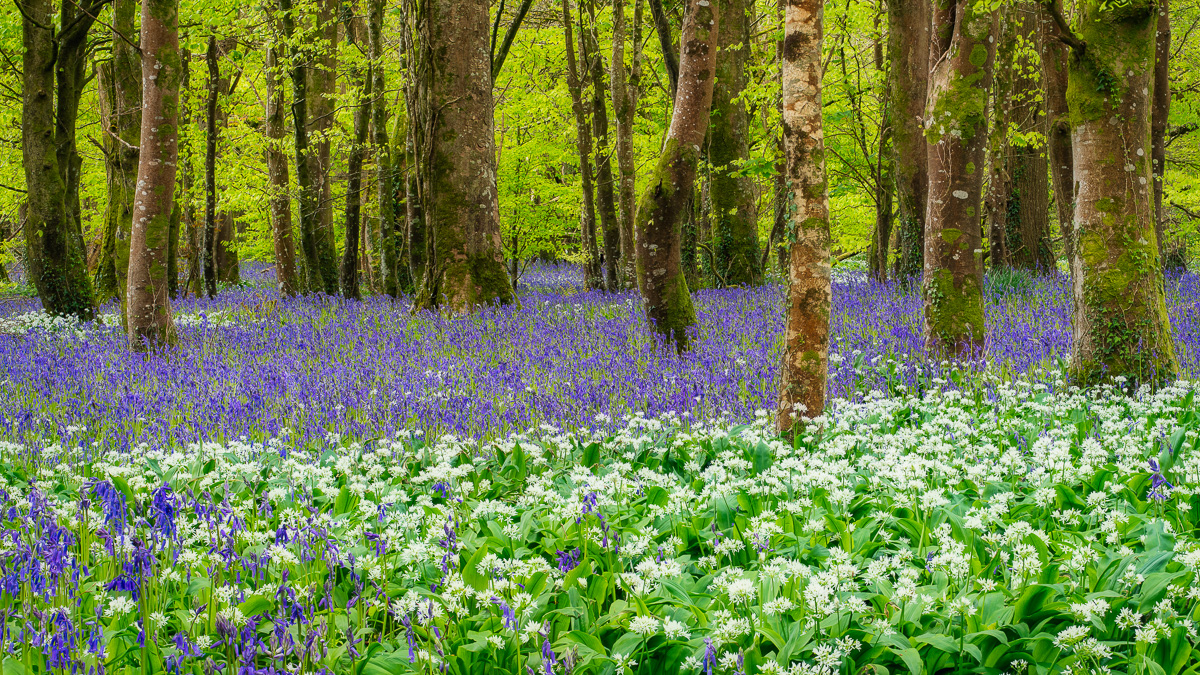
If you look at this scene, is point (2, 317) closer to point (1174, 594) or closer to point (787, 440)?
point (787, 440)

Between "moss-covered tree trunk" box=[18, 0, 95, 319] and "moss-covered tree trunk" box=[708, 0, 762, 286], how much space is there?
37.1ft

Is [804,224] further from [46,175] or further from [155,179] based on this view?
[46,175]

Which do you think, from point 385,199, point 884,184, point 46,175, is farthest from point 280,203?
point 884,184

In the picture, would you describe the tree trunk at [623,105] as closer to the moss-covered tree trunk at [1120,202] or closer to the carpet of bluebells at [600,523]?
the carpet of bluebells at [600,523]

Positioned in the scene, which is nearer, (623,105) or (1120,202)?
(1120,202)

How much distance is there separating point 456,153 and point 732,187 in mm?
6300

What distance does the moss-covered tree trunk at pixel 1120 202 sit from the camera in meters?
6.05

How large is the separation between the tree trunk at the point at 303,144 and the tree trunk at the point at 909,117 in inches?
439

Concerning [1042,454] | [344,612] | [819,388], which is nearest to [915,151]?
[819,388]

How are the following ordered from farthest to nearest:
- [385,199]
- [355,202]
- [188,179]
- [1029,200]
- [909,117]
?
[188,179]
[355,202]
[385,199]
[1029,200]
[909,117]

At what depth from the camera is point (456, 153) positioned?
11.2m

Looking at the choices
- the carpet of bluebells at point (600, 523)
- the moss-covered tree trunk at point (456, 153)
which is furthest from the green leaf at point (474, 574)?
the moss-covered tree trunk at point (456, 153)

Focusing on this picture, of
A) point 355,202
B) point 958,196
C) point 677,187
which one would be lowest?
Answer: point 958,196

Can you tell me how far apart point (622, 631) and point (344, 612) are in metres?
1.08
